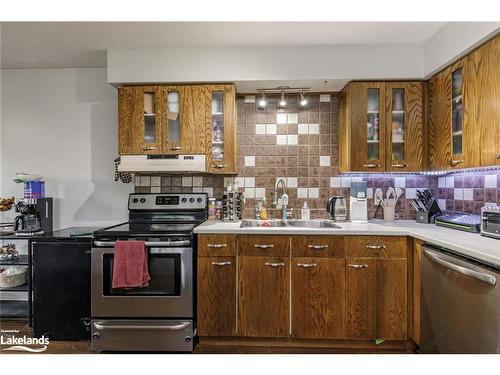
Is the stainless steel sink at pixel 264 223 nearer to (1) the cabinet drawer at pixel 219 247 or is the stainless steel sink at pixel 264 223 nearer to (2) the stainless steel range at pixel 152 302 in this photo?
(1) the cabinet drawer at pixel 219 247

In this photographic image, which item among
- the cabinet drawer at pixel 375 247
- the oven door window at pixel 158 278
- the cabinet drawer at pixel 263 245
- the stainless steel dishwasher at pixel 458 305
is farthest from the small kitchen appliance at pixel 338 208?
the oven door window at pixel 158 278

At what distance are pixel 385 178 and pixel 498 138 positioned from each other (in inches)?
46.4

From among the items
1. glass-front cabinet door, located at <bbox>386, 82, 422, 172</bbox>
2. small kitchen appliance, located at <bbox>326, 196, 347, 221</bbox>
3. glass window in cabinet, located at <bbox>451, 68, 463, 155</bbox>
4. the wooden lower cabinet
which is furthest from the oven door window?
glass window in cabinet, located at <bbox>451, 68, 463, 155</bbox>

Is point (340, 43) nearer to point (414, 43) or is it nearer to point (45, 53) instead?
point (414, 43)

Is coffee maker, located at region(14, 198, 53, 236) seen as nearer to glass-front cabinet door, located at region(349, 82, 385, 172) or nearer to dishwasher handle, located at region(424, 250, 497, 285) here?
glass-front cabinet door, located at region(349, 82, 385, 172)

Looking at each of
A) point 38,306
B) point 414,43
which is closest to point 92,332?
point 38,306

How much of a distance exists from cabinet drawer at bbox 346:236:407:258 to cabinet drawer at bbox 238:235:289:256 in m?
0.46

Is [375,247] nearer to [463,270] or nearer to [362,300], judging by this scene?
[362,300]

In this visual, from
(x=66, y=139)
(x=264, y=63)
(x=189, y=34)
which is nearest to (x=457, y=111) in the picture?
(x=264, y=63)

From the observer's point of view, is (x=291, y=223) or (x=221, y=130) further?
(x=291, y=223)

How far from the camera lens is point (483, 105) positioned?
206cm

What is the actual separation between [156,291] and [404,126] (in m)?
2.31

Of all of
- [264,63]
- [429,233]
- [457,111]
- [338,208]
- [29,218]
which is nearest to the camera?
[429,233]

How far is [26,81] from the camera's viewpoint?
130 inches
